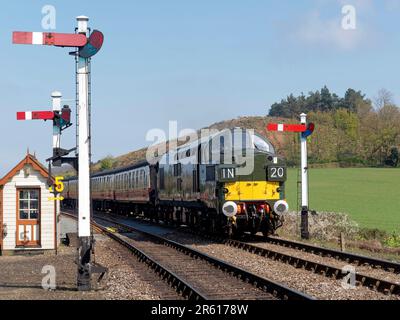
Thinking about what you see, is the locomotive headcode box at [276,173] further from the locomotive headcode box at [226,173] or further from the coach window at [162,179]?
the coach window at [162,179]

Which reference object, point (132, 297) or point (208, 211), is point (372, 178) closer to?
point (208, 211)

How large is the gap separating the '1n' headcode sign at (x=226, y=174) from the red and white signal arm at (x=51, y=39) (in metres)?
7.71

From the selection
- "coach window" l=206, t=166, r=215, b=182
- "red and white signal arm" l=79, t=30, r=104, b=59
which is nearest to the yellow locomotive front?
A: "coach window" l=206, t=166, r=215, b=182

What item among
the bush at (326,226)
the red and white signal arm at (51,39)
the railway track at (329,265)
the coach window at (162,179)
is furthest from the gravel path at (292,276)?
the coach window at (162,179)

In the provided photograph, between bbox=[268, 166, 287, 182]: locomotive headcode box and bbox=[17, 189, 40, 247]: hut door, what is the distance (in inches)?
286

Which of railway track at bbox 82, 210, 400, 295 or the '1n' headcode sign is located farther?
the '1n' headcode sign

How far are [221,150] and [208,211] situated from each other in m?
2.47

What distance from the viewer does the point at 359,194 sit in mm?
48000

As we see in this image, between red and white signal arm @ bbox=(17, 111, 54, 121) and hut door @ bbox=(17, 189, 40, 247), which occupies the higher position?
red and white signal arm @ bbox=(17, 111, 54, 121)

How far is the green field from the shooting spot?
1244 inches

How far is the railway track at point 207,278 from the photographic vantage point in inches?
417

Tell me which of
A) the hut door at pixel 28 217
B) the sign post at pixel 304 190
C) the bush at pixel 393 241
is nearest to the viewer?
the hut door at pixel 28 217

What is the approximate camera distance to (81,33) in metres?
11.8

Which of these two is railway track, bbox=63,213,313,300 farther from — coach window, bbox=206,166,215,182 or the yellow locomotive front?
coach window, bbox=206,166,215,182
